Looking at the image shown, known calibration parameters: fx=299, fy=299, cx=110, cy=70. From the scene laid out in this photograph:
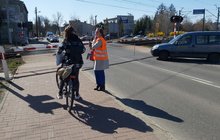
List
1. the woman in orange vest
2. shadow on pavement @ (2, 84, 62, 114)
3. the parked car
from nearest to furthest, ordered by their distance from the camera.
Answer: shadow on pavement @ (2, 84, 62, 114), the woman in orange vest, the parked car

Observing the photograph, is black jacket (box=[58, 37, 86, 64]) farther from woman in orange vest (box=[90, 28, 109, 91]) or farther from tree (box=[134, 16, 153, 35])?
tree (box=[134, 16, 153, 35])

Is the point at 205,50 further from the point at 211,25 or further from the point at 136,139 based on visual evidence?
the point at 211,25

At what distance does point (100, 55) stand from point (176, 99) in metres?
2.41

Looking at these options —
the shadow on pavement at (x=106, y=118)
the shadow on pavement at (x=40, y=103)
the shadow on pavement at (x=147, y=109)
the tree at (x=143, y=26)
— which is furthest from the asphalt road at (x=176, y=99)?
the tree at (x=143, y=26)

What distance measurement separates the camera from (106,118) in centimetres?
595

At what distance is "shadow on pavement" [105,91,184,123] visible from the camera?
621 centimetres

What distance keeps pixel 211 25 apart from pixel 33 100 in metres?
123

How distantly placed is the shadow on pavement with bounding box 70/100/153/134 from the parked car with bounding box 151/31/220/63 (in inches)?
473

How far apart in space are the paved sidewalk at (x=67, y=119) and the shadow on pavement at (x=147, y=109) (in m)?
0.37

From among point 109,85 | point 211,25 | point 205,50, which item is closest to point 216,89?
point 109,85

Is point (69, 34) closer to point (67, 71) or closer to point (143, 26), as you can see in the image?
point (67, 71)

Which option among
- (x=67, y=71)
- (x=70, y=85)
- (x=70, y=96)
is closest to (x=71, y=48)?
(x=67, y=71)

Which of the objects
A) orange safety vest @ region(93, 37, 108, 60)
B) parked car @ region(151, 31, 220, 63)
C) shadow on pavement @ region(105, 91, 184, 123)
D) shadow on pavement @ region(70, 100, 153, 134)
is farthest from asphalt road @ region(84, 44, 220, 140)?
parked car @ region(151, 31, 220, 63)

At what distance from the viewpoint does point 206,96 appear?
26.7ft
